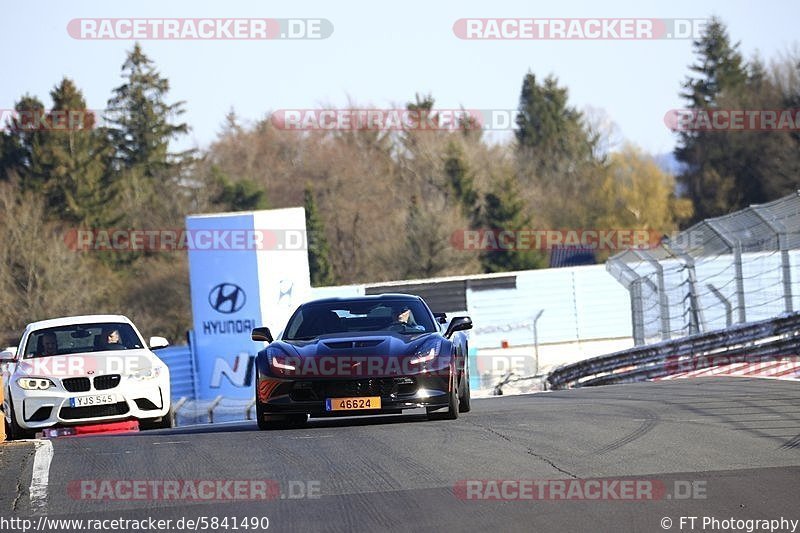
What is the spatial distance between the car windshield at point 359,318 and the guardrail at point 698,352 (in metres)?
8.24

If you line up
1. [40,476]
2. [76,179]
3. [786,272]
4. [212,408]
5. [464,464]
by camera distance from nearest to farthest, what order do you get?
[464,464] < [40,476] < [786,272] < [212,408] < [76,179]

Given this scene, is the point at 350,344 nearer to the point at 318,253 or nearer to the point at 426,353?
the point at 426,353

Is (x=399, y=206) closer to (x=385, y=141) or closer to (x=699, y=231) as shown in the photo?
(x=385, y=141)

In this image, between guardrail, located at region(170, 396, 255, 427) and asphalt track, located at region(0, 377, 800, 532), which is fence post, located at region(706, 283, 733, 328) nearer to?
asphalt track, located at region(0, 377, 800, 532)

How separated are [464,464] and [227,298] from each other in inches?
1123

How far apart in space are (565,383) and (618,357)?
2953 millimetres

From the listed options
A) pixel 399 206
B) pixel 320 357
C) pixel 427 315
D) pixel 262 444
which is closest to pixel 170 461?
pixel 262 444

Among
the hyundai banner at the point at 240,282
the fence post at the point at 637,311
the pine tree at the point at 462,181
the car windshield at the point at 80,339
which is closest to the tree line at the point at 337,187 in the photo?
the pine tree at the point at 462,181

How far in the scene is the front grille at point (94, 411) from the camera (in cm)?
1320

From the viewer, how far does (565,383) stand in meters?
25.6

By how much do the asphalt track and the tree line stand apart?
44.1 m

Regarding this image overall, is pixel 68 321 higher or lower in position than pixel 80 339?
higher

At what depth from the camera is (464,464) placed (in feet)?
27.3

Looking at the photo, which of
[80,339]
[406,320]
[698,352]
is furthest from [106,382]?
[698,352]
